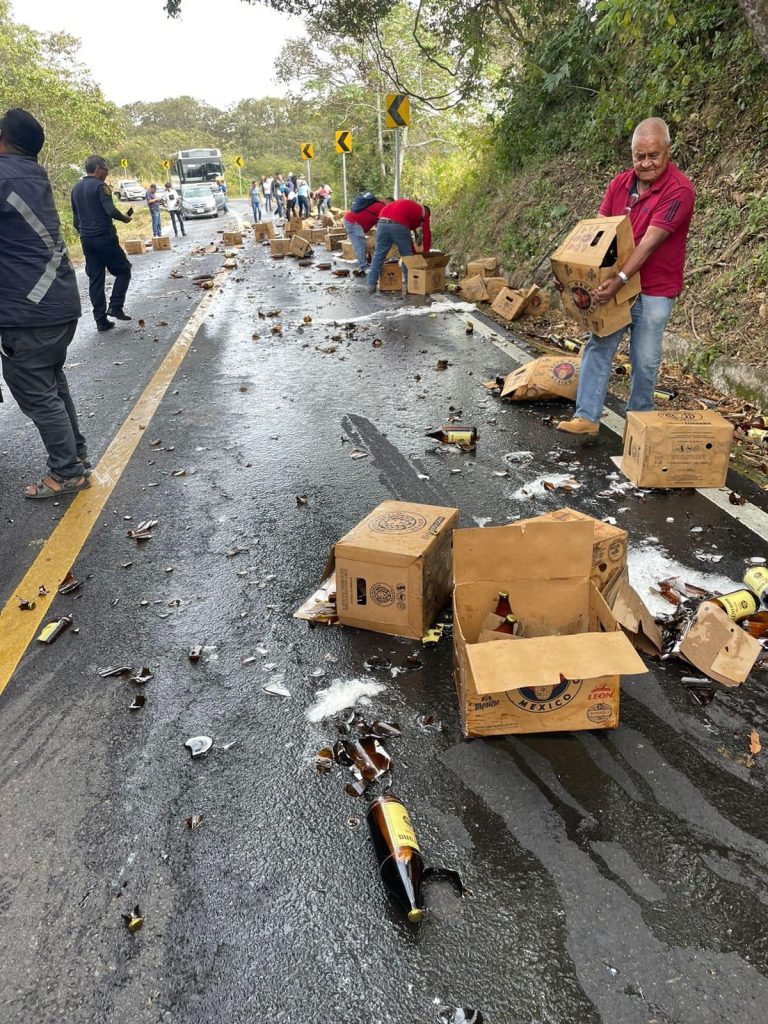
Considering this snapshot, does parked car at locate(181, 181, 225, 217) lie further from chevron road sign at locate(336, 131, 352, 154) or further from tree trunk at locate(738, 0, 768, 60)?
tree trunk at locate(738, 0, 768, 60)

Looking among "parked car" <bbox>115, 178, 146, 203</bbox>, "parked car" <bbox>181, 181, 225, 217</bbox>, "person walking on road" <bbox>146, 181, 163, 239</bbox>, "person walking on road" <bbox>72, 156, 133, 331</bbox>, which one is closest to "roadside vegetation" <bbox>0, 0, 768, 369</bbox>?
"person walking on road" <bbox>72, 156, 133, 331</bbox>

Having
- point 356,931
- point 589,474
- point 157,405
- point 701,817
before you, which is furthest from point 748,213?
point 356,931

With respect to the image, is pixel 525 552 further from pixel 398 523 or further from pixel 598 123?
pixel 598 123

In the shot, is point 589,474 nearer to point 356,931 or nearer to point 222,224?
point 356,931

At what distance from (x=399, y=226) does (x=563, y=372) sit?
659 centimetres

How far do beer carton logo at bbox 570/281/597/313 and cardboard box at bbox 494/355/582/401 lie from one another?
1.16 m

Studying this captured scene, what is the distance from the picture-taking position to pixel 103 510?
447 cm

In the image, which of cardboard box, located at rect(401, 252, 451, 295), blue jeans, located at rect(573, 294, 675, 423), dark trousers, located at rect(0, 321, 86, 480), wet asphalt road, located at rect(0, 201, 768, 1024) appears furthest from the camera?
cardboard box, located at rect(401, 252, 451, 295)

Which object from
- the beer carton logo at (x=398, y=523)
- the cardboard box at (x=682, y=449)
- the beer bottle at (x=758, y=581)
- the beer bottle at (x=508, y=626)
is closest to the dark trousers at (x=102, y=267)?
the beer carton logo at (x=398, y=523)

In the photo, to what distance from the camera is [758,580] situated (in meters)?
3.33

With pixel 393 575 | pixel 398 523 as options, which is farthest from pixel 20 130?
pixel 393 575

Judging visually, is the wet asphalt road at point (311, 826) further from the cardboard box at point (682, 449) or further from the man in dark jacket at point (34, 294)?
the man in dark jacket at point (34, 294)

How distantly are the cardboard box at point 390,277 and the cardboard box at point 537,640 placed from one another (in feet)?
33.9

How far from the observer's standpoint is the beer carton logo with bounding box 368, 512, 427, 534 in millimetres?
3227
